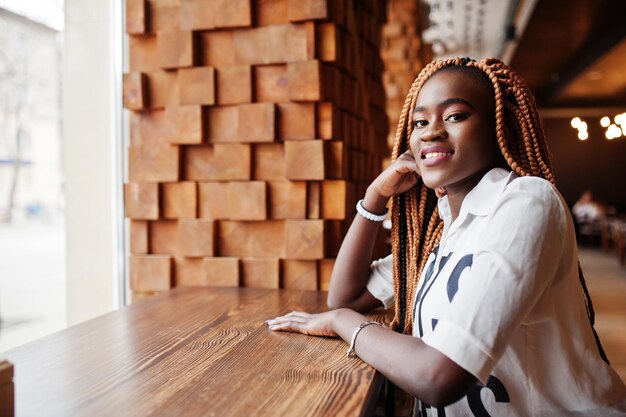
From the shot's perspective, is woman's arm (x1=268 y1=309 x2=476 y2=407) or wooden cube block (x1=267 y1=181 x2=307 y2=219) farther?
wooden cube block (x1=267 y1=181 x2=307 y2=219)

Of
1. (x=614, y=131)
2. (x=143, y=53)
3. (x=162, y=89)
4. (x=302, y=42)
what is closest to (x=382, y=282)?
(x=302, y=42)

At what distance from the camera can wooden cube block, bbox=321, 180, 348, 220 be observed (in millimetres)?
1819

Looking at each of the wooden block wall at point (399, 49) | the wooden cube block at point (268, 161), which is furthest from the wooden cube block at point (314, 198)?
the wooden block wall at point (399, 49)

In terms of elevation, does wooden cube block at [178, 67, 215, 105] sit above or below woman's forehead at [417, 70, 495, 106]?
above

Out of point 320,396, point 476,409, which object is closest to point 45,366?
point 320,396

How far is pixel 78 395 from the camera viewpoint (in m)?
0.88

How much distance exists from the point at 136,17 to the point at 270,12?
0.49 m

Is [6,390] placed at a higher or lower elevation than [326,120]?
lower

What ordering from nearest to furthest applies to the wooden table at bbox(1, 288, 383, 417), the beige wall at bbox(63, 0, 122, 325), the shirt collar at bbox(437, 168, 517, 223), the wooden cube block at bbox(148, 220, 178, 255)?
1. the wooden table at bbox(1, 288, 383, 417)
2. the shirt collar at bbox(437, 168, 517, 223)
3. the wooden cube block at bbox(148, 220, 178, 255)
4. the beige wall at bbox(63, 0, 122, 325)

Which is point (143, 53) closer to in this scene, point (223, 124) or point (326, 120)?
point (223, 124)

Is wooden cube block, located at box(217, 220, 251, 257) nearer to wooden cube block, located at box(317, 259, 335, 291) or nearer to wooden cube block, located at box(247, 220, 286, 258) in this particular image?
wooden cube block, located at box(247, 220, 286, 258)

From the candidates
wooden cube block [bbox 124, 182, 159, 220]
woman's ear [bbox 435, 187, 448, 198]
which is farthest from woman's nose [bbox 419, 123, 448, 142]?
wooden cube block [bbox 124, 182, 159, 220]

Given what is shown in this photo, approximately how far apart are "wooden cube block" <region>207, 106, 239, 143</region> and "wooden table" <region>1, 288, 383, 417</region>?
2.22ft

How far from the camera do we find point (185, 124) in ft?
6.21
